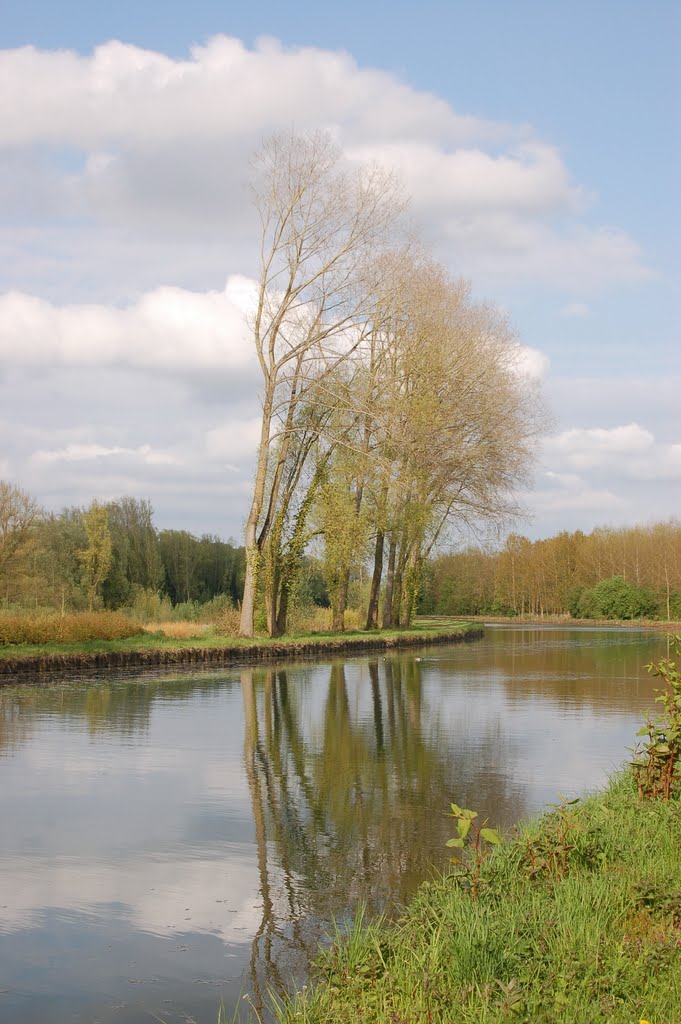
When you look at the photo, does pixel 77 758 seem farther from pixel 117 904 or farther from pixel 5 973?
pixel 5 973

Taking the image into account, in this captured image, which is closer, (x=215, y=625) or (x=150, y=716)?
(x=150, y=716)

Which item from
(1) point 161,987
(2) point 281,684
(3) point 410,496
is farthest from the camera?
(3) point 410,496

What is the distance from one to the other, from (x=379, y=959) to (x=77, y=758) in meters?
7.80

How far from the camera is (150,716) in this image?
15.7 meters

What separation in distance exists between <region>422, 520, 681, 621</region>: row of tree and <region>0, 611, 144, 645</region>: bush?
4906 centimetres

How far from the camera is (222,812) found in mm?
8930

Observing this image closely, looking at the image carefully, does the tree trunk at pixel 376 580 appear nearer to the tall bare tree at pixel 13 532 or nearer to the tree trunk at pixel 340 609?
the tree trunk at pixel 340 609

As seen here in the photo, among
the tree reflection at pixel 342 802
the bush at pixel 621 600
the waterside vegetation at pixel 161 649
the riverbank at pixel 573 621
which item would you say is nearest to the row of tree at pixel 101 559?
the waterside vegetation at pixel 161 649

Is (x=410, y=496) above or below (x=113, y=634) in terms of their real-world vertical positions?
above

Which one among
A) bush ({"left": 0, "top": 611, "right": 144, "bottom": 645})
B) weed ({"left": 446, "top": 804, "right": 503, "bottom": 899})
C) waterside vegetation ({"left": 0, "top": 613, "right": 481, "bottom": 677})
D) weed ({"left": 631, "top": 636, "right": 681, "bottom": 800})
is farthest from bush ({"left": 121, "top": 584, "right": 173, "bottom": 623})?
weed ({"left": 446, "top": 804, "right": 503, "bottom": 899})

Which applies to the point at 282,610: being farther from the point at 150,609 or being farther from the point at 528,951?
the point at 528,951

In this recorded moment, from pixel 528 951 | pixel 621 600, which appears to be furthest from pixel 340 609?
pixel 621 600

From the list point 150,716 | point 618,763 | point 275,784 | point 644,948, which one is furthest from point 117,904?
point 150,716

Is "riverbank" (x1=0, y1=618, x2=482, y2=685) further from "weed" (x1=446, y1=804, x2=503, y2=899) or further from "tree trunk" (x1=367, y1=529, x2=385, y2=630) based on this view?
"weed" (x1=446, y1=804, x2=503, y2=899)
